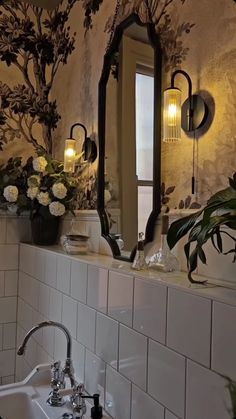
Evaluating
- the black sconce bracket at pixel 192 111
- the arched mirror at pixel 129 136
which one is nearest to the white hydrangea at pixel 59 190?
the arched mirror at pixel 129 136

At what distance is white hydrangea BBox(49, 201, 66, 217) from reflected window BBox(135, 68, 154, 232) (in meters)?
0.56

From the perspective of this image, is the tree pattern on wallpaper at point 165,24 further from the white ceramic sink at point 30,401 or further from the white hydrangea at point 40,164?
the white ceramic sink at point 30,401

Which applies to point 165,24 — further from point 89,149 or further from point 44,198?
point 44,198

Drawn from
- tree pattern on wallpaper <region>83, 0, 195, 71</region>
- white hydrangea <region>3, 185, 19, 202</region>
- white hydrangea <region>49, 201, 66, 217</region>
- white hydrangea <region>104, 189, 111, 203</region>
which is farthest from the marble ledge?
white hydrangea <region>3, 185, 19, 202</region>

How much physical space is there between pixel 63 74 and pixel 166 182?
121 centimetres

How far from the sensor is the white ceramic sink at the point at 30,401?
1.15 m

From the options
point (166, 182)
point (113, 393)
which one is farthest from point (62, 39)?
point (113, 393)

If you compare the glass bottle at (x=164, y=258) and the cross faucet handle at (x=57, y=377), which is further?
the cross faucet handle at (x=57, y=377)

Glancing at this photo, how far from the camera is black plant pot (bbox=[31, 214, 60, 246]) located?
191cm

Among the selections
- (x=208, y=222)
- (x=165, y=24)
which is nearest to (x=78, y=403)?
(x=208, y=222)

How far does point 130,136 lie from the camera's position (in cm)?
141

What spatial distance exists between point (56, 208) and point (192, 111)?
2.92 feet

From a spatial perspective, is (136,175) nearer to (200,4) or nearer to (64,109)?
(200,4)

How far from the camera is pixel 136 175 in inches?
53.4
